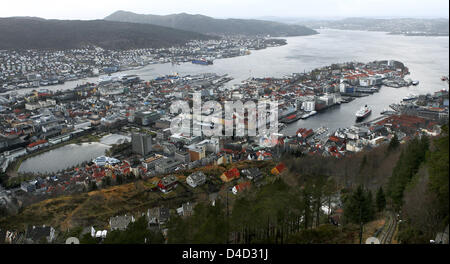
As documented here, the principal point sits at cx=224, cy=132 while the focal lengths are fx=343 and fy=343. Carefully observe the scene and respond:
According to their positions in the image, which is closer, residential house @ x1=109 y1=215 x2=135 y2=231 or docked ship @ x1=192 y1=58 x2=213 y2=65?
residential house @ x1=109 y1=215 x2=135 y2=231

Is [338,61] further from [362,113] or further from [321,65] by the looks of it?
[362,113]

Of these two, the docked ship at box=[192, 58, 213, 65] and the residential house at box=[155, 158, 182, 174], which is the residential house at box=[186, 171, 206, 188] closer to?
the residential house at box=[155, 158, 182, 174]

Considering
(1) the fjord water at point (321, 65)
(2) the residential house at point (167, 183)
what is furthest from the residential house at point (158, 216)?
(1) the fjord water at point (321, 65)

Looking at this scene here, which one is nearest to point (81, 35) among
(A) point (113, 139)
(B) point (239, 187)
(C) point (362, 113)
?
(A) point (113, 139)

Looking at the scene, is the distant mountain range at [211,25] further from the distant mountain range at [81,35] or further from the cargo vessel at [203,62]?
the cargo vessel at [203,62]

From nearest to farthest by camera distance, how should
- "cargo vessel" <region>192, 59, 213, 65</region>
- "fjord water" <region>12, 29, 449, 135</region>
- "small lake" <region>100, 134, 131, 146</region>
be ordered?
"small lake" <region>100, 134, 131, 146</region> < "fjord water" <region>12, 29, 449, 135</region> < "cargo vessel" <region>192, 59, 213, 65</region>

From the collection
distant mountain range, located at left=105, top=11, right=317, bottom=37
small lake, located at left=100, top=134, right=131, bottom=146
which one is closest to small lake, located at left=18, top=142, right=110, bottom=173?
small lake, located at left=100, top=134, right=131, bottom=146
